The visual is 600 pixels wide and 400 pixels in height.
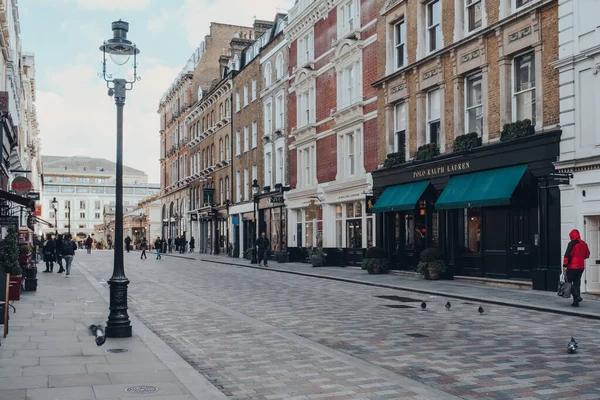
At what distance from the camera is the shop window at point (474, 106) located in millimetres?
22688

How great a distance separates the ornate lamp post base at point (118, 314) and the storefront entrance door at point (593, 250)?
1236cm

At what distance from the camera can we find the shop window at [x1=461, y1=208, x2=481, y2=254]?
22.7 metres

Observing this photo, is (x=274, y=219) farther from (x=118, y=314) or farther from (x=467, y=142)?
(x=118, y=314)

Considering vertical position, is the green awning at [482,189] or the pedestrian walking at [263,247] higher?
the green awning at [482,189]

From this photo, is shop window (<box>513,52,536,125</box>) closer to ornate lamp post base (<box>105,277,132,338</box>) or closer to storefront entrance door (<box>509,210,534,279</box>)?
storefront entrance door (<box>509,210,534,279</box>)

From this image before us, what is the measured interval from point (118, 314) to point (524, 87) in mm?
14818

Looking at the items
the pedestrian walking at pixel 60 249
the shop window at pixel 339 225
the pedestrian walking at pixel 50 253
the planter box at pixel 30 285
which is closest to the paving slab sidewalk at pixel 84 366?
the planter box at pixel 30 285

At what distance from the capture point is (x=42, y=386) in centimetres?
710

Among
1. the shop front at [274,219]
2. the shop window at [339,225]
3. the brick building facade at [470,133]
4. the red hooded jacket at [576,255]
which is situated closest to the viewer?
the red hooded jacket at [576,255]

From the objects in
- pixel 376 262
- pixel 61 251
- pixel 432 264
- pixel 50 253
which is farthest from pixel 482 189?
pixel 50 253

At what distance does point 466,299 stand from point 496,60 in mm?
8260

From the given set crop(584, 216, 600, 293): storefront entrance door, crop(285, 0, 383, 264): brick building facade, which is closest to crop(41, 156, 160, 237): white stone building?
crop(285, 0, 383, 264): brick building facade

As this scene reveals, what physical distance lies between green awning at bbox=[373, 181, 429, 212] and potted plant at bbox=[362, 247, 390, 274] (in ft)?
5.56

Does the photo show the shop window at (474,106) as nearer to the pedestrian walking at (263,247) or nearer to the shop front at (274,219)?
the pedestrian walking at (263,247)
